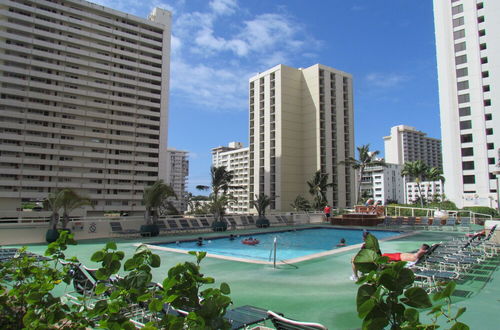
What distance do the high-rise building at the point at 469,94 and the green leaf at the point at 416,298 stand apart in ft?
161

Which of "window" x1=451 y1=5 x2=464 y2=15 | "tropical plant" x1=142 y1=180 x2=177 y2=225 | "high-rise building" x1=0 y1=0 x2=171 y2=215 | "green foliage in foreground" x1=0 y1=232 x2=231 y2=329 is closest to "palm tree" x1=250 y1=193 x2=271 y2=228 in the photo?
"tropical plant" x1=142 y1=180 x2=177 y2=225

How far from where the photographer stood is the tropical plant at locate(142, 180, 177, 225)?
17891mm

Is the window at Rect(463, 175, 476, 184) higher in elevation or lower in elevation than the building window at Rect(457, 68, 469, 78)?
lower

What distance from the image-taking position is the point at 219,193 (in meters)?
44.6

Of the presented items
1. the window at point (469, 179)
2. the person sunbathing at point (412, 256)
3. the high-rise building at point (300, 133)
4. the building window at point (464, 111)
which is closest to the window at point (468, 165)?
the window at point (469, 179)

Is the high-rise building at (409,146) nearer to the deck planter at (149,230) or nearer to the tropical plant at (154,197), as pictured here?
the tropical plant at (154,197)

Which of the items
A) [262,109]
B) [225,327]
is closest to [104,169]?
[262,109]

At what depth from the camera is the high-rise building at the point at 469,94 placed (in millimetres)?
43750

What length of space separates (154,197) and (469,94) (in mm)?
47706

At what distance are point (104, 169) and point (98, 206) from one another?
616 cm

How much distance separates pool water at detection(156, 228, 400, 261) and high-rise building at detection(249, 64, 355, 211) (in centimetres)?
3944

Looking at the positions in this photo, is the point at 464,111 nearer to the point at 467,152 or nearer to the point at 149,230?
the point at 467,152

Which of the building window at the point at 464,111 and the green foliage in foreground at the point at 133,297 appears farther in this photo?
the building window at the point at 464,111

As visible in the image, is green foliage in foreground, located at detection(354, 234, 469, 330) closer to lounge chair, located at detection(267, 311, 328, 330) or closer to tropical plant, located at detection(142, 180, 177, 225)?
lounge chair, located at detection(267, 311, 328, 330)
